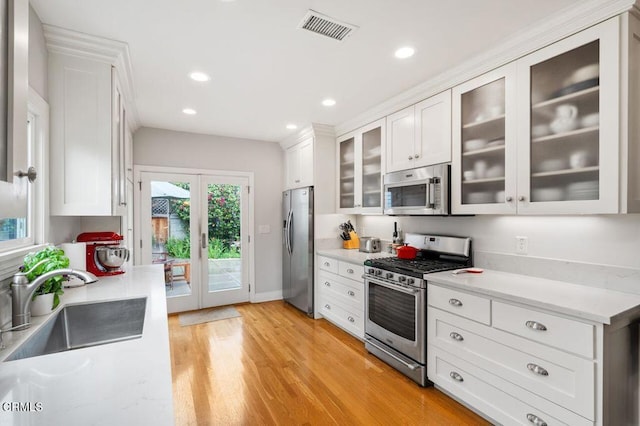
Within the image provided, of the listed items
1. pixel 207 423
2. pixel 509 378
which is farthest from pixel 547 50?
pixel 207 423

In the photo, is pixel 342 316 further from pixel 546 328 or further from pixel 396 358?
pixel 546 328

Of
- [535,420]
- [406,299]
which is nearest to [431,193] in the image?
[406,299]

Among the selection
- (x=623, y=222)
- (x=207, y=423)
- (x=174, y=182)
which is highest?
(x=174, y=182)

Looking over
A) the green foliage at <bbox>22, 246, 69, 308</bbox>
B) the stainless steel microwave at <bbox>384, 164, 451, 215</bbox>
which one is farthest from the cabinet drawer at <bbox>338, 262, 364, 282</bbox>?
the green foliage at <bbox>22, 246, 69, 308</bbox>

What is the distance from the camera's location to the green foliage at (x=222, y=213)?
4.49 meters

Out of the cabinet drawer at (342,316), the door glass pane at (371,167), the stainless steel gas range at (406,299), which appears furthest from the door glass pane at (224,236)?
the stainless steel gas range at (406,299)

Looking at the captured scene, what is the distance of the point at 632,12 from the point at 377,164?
2.17 m

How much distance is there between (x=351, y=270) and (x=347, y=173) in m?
1.29

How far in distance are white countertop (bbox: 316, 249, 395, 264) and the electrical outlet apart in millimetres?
1369

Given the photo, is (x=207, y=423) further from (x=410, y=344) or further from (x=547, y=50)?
(x=547, y=50)

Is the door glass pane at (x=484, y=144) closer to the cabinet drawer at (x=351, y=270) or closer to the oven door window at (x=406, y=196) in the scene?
the oven door window at (x=406, y=196)

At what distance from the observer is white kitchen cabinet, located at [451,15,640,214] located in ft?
5.60

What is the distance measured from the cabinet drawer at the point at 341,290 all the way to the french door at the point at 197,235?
1433 mm

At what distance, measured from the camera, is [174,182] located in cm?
442
